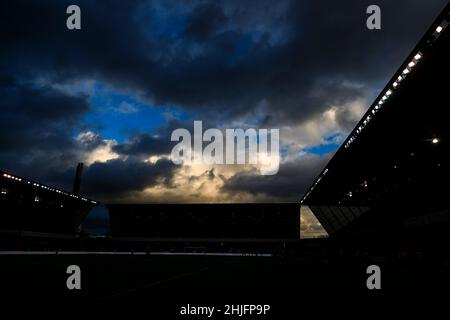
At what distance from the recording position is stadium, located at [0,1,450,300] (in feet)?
57.9

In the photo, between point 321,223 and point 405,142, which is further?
point 321,223

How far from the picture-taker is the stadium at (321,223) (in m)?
17.6

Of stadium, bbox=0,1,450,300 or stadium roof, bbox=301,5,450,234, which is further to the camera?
stadium roof, bbox=301,5,450,234

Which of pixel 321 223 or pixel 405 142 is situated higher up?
pixel 405 142

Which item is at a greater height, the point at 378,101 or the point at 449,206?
the point at 378,101

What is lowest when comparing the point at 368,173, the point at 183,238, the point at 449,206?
the point at 183,238

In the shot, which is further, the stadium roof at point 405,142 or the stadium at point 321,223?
the stadium roof at point 405,142

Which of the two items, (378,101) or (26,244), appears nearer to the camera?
(378,101)

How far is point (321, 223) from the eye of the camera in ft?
280

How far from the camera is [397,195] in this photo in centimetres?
4562
